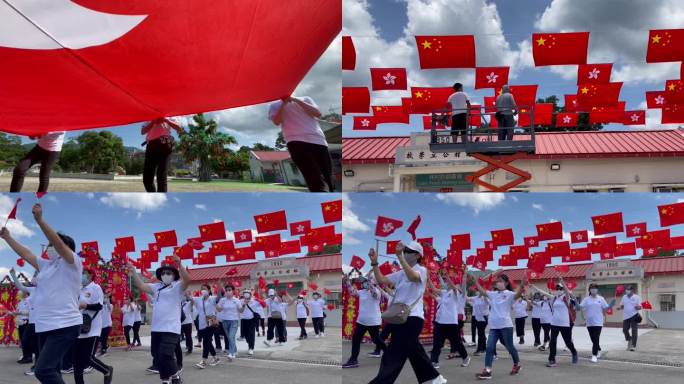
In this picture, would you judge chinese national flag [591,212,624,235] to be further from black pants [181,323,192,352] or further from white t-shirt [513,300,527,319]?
black pants [181,323,192,352]

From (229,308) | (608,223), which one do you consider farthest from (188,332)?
(608,223)

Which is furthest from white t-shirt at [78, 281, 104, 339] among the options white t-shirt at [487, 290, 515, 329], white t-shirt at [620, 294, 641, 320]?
white t-shirt at [620, 294, 641, 320]

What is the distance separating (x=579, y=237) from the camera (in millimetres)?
15297

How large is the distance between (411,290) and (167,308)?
240 centimetres

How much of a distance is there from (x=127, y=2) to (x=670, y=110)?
14377mm

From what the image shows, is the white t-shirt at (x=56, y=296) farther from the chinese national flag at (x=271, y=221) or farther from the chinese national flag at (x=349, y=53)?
the chinese national flag at (x=349, y=53)

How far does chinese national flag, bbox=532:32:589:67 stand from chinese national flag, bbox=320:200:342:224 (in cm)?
761

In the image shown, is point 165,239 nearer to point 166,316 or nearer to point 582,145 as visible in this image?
point 166,316

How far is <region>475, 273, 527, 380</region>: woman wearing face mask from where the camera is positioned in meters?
7.38

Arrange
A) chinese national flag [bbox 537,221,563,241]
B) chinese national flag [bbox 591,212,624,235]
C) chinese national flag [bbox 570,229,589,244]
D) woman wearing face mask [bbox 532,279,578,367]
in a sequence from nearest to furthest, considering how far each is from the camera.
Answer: woman wearing face mask [bbox 532,279,578,367] → chinese national flag [bbox 591,212,624,235] → chinese national flag [bbox 537,221,563,241] → chinese national flag [bbox 570,229,589,244]

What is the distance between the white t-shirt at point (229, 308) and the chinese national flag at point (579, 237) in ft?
30.8

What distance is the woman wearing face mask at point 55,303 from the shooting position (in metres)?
4.29

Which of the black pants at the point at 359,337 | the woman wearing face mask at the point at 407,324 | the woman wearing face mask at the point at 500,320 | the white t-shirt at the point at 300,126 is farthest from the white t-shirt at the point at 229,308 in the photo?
the white t-shirt at the point at 300,126

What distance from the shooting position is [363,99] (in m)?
14.6
